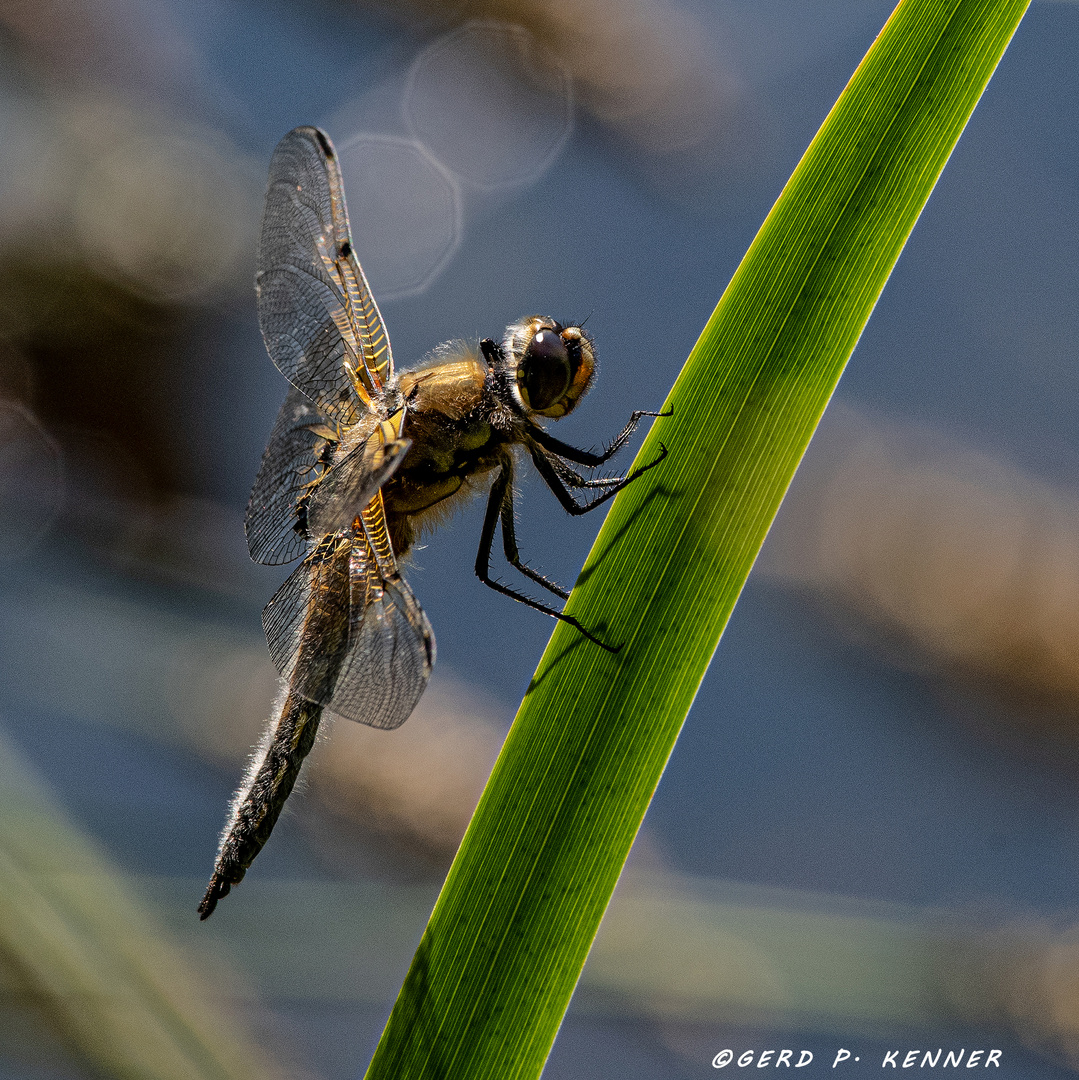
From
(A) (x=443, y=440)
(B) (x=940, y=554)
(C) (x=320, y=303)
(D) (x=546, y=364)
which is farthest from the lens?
(B) (x=940, y=554)

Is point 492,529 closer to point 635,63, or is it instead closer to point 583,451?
point 583,451

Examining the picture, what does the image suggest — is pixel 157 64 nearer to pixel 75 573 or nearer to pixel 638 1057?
pixel 75 573

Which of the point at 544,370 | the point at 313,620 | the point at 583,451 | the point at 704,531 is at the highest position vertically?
the point at 544,370

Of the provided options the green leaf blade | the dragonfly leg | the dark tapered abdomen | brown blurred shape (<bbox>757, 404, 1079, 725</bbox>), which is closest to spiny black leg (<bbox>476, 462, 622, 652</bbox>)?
the dragonfly leg

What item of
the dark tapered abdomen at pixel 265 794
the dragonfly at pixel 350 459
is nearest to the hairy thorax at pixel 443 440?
the dragonfly at pixel 350 459

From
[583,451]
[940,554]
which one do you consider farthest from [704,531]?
[940,554]

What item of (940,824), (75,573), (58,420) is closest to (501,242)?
(58,420)

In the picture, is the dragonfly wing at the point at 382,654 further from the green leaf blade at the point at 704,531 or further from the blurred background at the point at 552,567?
the blurred background at the point at 552,567
